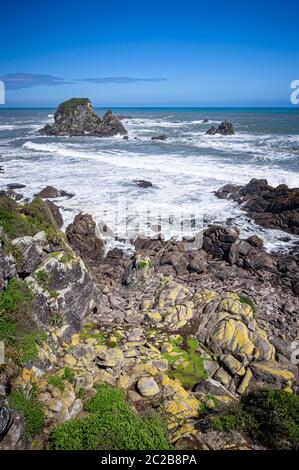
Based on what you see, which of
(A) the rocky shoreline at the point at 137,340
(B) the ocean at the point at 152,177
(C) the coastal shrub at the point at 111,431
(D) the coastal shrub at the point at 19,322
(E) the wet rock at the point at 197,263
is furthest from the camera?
(B) the ocean at the point at 152,177

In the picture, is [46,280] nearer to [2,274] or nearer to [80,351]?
[2,274]

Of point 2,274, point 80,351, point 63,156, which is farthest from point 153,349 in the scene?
point 63,156

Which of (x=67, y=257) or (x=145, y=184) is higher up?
(x=145, y=184)

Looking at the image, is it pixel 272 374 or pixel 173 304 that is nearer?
pixel 272 374

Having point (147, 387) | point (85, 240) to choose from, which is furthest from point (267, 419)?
point (85, 240)

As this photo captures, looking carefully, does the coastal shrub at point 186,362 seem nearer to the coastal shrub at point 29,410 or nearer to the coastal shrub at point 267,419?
the coastal shrub at point 267,419

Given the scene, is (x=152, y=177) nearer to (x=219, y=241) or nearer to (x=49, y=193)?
(x=49, y=193)

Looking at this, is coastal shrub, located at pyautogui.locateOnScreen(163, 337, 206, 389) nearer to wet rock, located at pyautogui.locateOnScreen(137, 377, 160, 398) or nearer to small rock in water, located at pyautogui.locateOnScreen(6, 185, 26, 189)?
wet rock, located at pyautogui.locateOnScreen(137, 377, 160, 398)

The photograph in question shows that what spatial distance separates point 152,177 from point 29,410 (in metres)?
28.0

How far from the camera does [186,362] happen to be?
33.0 ft

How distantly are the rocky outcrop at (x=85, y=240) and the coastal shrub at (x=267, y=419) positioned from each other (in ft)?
36.9

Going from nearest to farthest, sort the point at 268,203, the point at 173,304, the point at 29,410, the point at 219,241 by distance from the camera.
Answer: the point at 29,410, the point at 173,304, the point at 219,241, the point at 268,203

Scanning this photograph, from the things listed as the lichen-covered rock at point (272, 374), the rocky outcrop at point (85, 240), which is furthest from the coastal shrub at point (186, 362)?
the rocky outcrop at point (85, 240)

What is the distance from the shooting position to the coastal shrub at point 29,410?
7082 millimetres
